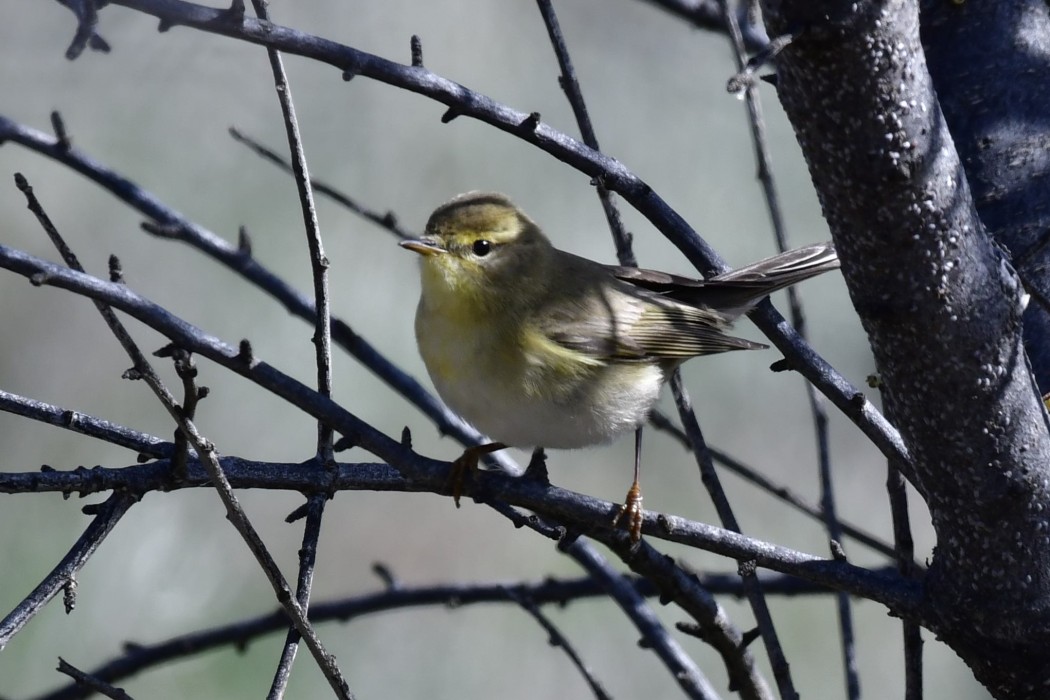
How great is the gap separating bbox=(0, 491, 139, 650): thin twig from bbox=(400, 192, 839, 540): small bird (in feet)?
4.14

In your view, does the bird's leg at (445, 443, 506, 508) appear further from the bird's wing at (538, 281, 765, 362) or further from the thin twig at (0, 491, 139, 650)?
the thin twig at (0, 491, 139, 650)

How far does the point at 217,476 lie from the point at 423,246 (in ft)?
6.21

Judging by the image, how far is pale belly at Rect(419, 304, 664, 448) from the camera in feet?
10.9

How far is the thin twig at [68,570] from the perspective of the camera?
1821 millimetres

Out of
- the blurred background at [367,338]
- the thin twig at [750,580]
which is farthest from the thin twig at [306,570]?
the blurred background at [367,338]

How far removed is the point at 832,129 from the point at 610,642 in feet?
17.3

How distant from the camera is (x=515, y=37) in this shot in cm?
816

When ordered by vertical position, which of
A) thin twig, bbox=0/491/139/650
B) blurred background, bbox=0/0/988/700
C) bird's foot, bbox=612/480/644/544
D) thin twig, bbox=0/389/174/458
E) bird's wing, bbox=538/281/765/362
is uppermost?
blurred background, bbox=0/0/988/700

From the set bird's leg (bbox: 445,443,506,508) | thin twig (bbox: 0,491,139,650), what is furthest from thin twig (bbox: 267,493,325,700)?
thin twig (bbox: 0,491,139,650)

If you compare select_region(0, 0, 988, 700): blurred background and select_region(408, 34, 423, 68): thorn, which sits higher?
select_region(0, 0, 988, 700): blurred background

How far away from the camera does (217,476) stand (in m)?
1.71

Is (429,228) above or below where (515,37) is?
below

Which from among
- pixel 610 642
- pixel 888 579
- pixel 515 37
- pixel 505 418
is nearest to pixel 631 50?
pixel 515 37

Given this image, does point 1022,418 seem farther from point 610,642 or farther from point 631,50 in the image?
point 631,50
